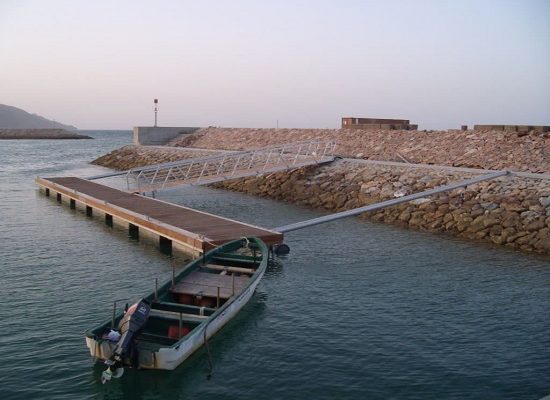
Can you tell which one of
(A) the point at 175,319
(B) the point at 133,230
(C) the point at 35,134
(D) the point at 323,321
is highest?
(C) the point at 35,134

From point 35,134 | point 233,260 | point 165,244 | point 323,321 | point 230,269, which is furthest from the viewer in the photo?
point 35,134

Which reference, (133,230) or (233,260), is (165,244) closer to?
(133,230)

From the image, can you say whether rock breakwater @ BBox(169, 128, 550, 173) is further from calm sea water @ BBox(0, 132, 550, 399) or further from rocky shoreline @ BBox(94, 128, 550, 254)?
calm sea water @ BBox(0, 132, 550, 399)

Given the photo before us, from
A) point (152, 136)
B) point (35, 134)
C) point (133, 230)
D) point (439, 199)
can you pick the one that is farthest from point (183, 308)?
point (35, 134)

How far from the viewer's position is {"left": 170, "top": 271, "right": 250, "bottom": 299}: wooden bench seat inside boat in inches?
477

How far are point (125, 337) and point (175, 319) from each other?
4.83 ft

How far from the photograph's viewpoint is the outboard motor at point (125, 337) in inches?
346

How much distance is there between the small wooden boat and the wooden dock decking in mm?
2080

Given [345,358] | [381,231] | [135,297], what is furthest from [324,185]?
[345,358]

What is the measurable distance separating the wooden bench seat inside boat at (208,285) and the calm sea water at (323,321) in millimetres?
600

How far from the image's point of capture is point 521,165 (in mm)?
26500

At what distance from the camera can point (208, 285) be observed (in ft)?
41.6

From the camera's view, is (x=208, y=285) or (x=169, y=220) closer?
(x=208, y=285)

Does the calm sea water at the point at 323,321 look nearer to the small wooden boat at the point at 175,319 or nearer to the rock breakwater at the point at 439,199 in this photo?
the small wooden boat at the point at 175,319
